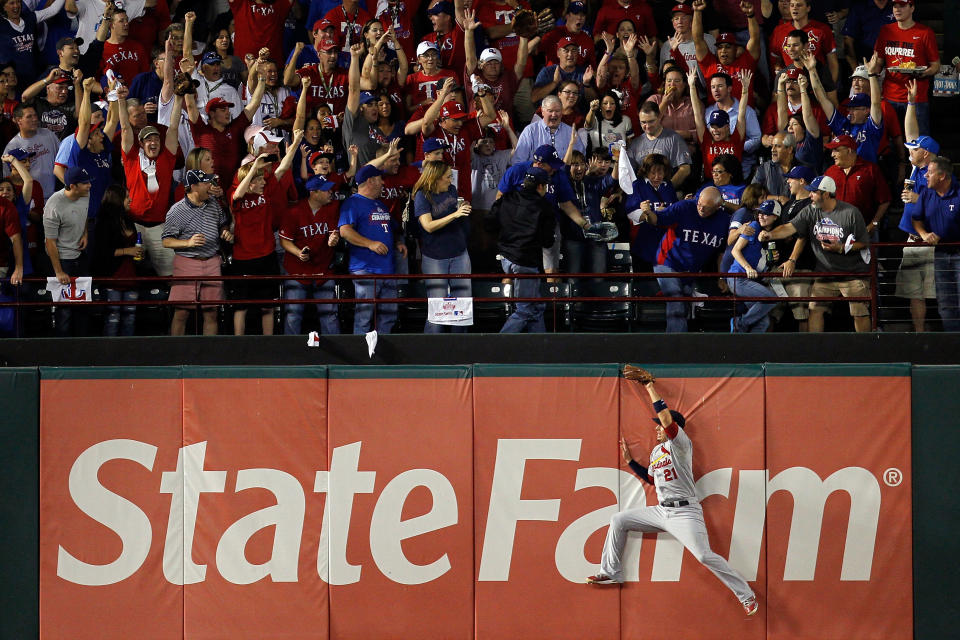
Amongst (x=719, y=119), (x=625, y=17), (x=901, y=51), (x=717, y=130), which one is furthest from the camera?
A: (x=625, y=17)

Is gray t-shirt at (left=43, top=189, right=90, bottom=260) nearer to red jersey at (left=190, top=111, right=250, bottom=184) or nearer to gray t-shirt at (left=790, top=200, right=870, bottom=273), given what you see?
red jersey at (left=190, top=111, right=250, bottom=184)

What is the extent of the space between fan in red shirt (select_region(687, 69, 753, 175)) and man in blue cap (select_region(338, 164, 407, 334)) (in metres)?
4.35

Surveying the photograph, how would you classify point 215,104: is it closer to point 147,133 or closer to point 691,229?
point 147,133

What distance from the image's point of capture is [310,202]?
13883 millimetres

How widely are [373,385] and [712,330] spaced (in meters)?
3.92

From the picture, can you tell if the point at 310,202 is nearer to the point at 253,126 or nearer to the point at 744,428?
the point at 253,126

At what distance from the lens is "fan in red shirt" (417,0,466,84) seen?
16.8 m

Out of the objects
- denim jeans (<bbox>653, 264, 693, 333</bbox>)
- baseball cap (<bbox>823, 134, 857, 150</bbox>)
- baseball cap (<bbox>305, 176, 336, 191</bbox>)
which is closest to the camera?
denim jeans (<bbox>653, 264, 693, 333</bbox>)

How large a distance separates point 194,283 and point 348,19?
529 centimetres

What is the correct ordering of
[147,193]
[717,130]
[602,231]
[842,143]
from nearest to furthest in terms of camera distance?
[602,231] < [147,193] < [842,143] < [717,130]

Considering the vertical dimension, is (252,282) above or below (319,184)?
below

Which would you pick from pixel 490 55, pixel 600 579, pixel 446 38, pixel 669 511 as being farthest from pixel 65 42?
pixel 669 511

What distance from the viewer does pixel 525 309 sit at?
1342 cm

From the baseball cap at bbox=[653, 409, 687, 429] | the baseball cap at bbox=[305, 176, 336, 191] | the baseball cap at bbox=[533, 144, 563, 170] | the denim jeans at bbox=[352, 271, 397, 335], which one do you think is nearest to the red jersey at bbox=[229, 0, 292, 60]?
the baseball cap at bbox=[305, 176, 336, 191]
